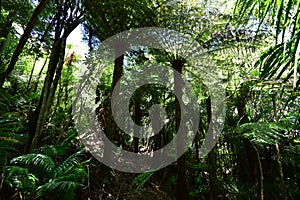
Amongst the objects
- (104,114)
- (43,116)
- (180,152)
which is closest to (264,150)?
(180,152)

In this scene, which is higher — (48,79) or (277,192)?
(48,79)

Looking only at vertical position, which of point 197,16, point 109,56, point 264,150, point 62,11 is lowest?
point 264,150

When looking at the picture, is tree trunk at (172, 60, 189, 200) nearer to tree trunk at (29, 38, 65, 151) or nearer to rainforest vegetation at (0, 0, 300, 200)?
rainforest vegetation at (0, 0, 300, 200)

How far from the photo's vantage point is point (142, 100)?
18.6 feet

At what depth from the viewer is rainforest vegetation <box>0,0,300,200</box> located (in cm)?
263

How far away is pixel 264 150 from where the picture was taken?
520 centimetres

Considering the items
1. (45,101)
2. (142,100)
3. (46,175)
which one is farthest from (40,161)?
(142,100)

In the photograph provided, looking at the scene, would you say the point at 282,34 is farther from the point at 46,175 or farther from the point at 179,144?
the point at 179,144

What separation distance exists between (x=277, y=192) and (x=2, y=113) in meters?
4.59

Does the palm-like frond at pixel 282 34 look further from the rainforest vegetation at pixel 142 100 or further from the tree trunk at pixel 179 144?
the tree trunk at pixel 179 144

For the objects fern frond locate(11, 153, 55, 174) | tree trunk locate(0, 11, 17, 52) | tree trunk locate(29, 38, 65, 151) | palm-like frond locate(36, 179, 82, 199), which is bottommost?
palm-like frond locate(36, 179, 82, 199)

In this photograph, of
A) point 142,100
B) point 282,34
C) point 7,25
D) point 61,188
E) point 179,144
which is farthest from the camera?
point 142,100

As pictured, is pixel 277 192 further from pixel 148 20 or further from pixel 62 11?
pixel 62 11

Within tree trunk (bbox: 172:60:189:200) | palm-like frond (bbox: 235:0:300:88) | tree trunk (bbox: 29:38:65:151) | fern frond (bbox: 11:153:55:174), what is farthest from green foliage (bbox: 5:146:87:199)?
tree trunk (bbox: 172:60:189:200)
